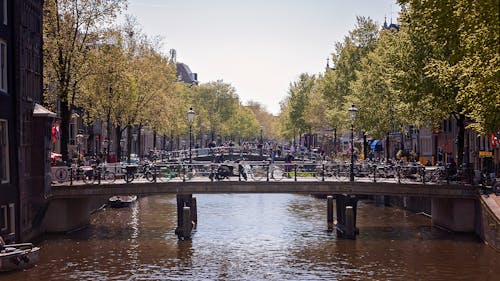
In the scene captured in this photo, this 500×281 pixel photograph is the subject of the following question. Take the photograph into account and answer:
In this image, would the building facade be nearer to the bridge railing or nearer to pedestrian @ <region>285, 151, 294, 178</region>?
the bridge railing

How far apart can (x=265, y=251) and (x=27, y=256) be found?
1340cm

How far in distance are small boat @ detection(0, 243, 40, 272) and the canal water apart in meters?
0.36

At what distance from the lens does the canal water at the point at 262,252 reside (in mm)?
37344

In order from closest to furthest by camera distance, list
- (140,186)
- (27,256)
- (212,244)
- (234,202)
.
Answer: (27,256)
(212,244)
(140,186)
(234,202)

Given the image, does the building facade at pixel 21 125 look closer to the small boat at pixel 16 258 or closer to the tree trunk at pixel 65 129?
the small boat at pixel 16 258

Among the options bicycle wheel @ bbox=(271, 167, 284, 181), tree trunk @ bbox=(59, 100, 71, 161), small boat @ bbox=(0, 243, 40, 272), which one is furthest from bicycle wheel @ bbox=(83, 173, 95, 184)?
small boat @ bbox=(0, 243, 40, 272)

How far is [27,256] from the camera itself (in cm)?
3700

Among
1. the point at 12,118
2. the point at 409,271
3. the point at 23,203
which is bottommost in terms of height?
the point at 409,271

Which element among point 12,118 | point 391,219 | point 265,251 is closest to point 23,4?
point 12,118

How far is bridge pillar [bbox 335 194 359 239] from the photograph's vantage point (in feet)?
160

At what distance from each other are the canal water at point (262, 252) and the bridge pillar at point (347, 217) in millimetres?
789

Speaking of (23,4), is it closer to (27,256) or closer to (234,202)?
(27,256)

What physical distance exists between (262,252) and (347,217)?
7527 millimetres

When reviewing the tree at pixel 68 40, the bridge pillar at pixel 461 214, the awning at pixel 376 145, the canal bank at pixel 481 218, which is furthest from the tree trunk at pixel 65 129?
the awning at pixel 376 145
